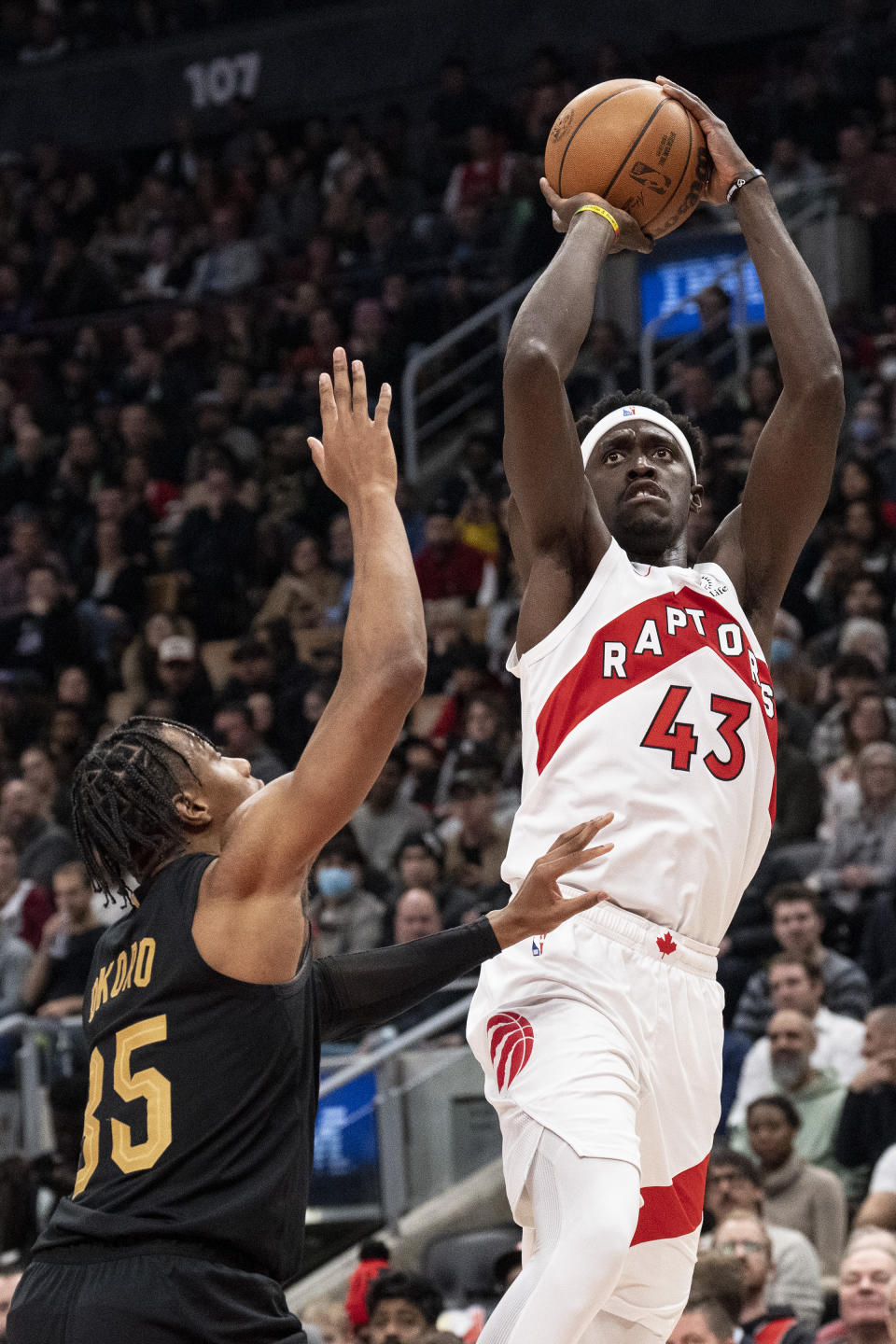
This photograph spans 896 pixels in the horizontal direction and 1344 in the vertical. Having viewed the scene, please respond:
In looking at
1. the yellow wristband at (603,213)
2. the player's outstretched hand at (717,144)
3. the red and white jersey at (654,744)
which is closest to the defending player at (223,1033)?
the red and white jersey at (654,744)

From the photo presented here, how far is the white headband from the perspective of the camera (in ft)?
15.2

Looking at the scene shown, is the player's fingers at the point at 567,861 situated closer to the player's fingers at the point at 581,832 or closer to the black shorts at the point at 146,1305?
the player's fingers at the point at 581,832

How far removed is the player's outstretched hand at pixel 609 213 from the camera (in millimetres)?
4680

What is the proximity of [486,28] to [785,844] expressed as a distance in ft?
39.0

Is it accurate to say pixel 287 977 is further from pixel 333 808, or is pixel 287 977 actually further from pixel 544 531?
pixel 544 531

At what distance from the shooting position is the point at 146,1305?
320 cm

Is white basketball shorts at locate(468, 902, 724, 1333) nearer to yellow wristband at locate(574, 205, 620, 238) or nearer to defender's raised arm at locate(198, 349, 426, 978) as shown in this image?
defender's raised arm at locate(198, 349, 426, 978)

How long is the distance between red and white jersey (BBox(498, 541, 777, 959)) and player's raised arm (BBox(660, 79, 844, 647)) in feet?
0.80

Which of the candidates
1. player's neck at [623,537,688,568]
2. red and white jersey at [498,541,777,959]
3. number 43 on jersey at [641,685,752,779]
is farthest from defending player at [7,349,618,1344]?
player's neck at [623,537,688,568]

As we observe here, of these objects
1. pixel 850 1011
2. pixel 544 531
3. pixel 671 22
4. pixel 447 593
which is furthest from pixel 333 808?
pixel 671 22

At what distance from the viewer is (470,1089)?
29.7 feet

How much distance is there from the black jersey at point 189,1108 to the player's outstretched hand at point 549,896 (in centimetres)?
45

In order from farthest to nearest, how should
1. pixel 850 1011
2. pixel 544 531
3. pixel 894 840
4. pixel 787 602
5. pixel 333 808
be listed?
pixel 787 602 < pixel 894 840 < pixel 850 1011 < pixel 544 531 < pixel 333 808

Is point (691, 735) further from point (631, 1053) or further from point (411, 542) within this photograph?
point (411, 542)
